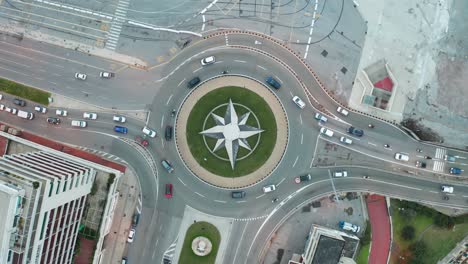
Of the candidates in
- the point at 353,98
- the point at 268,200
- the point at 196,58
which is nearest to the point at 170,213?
the point at 268,200

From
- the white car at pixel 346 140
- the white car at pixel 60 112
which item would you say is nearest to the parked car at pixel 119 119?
the white car at pixel 60 112

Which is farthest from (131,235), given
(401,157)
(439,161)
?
(439,161)

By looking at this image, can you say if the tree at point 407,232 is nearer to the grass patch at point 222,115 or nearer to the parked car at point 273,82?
the grass patch at point 222,115

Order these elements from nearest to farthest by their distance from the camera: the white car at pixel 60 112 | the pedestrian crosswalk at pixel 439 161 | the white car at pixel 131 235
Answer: the pedestrian crosswalk at pixel 439 161 < the white car at pixel 131 235 < the white car at pixel 60 112

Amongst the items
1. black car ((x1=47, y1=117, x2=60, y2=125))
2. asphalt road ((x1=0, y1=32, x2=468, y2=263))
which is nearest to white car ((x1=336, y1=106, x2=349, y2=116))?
asphalt road ((x1=0, y1=32, x2=468, y2=263))

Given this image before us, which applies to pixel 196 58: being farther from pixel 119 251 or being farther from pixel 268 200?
pixel 119 251

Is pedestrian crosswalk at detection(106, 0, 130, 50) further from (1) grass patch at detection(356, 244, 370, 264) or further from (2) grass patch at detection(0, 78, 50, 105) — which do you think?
(1) grass patch at detection(356, 244, 370, 264)
